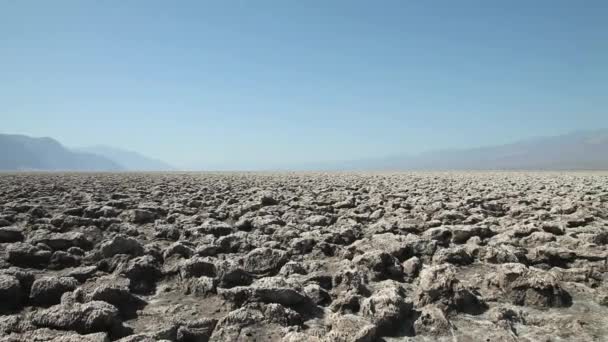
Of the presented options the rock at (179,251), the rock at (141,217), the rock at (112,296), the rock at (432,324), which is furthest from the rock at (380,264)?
the rock at (141,217)

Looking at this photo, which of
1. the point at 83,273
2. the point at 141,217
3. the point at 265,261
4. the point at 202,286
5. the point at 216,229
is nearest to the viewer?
the point at 202,286

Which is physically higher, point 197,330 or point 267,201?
point 267,201

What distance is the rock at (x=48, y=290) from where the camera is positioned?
95.8 inches

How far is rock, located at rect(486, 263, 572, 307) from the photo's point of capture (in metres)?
2.36

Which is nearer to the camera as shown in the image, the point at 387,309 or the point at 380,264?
the point at 387,309

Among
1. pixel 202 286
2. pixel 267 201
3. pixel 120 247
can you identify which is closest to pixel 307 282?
pixel 202 286

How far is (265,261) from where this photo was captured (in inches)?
126

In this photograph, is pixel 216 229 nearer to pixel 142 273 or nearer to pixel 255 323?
pixel 142 273

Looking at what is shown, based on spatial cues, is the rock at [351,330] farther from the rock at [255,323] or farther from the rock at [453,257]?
the rock at [453,257]

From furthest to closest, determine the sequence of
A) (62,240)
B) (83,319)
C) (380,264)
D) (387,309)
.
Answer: (62,240)
(380,264)
(387,309)
(83,319)

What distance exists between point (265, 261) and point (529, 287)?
1.80 metres

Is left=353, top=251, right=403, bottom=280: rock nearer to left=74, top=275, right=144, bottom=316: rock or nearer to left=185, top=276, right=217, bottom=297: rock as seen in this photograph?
left=185, top=276, right=217, bottom=297: rock

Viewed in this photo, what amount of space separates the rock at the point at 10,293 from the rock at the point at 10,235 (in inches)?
66.6

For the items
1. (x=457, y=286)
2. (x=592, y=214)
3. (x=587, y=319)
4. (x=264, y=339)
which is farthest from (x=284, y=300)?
(x=592, y=214)
